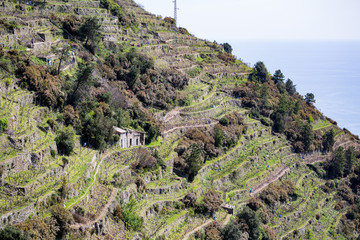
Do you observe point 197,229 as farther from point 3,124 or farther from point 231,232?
point 3,124

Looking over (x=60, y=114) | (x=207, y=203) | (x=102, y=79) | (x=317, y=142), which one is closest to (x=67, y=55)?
(x=102, y=79)

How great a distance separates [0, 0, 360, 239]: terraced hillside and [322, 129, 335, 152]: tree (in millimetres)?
177

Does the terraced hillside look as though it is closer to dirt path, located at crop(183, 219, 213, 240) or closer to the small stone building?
dirt path, located at crop(183, 219, 213, 240)

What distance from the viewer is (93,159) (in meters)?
34.4

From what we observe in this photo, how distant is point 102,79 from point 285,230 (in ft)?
86.4

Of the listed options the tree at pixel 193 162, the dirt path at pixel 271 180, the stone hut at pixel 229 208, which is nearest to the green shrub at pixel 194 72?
the dirt path at pixel 271 180

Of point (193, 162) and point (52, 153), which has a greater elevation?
point (52, 153)

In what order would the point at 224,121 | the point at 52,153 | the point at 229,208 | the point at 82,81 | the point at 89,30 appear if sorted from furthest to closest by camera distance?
the point at 224,121 < the point at 89,30 < the point at 229,208 < the point at 82,81 < the point at 52,153

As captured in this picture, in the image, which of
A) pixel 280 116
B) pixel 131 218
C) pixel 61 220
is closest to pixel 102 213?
pixel 131 218

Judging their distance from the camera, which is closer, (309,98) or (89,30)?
(89,30)

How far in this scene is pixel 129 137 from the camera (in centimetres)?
4081

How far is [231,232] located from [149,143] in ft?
41.3

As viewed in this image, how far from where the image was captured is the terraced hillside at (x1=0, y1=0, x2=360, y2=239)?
1144 inches

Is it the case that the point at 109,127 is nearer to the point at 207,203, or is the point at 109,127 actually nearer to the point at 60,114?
the point at 60,114
